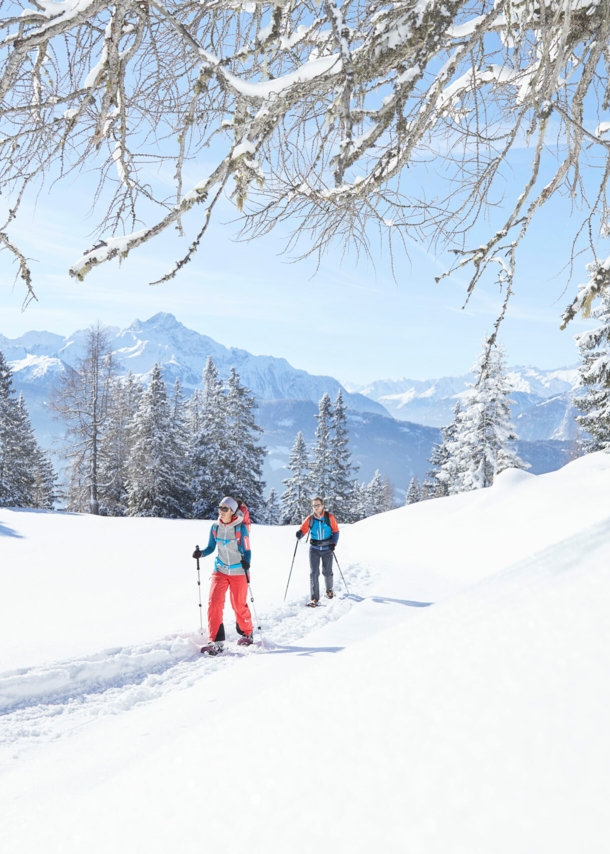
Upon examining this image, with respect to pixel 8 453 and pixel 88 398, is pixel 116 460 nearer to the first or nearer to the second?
pixel 8 453

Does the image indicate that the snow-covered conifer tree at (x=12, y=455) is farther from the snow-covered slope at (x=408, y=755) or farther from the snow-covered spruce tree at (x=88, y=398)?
the snow-covered slope at (x=408, y=755)

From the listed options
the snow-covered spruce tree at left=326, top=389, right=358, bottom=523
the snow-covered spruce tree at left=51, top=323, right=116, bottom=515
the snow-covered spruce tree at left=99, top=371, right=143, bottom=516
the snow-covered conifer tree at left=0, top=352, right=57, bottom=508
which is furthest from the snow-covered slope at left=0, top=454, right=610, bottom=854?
the snow-covered spruce tree at left=326, top=389, right=358, bottom=523

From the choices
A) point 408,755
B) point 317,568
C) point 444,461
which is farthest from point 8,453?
point 408,755

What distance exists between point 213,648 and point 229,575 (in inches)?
34.5

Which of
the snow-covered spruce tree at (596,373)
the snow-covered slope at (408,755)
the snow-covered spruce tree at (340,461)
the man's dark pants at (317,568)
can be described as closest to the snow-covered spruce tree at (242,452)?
the snow-covered spruce tree at (340,461)

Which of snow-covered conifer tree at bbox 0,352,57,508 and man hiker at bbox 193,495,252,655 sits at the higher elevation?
snow-covered conifer tree at bbox 0,352,57,508

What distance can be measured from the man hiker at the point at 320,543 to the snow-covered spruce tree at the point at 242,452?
21.6 meters

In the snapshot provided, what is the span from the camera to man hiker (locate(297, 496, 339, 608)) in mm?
8672

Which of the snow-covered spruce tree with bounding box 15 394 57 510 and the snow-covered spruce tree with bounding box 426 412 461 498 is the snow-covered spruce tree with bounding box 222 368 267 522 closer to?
the snow-covered spruce tree with bounding box 15 394 57 510

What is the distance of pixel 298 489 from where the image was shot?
37.6m

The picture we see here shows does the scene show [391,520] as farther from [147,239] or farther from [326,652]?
[147,239]

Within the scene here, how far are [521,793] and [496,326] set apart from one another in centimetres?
368

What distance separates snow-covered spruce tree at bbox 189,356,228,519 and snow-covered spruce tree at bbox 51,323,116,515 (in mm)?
6624

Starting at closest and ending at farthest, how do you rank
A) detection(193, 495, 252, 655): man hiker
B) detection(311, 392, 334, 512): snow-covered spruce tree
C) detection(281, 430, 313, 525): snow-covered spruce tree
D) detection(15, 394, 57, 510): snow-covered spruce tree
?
detection(193, 495, 252, 655): man hiker → detection(15, 394, 57, 510): snow-covered spruce tree → detection(281, 430, 313, 525): snow-covered spruce tree → detection(311, 392, 334, 512): snow-covered spruce tree
